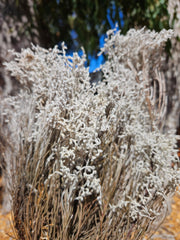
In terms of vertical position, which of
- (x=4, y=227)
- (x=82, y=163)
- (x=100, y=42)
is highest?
(x=100, y=42)

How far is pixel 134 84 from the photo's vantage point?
101 cm

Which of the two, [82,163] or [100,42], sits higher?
[100,42]

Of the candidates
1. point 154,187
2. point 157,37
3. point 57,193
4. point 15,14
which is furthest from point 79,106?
point 15,14

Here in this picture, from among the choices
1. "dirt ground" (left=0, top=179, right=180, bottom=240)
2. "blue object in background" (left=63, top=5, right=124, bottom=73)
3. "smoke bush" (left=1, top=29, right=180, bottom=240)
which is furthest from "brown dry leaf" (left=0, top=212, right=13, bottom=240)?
"blue object in background" (left=63, top=5, right=124, bottom=73)

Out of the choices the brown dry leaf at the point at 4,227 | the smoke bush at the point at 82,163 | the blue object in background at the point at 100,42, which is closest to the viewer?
the smoke bush at the point at 82,163

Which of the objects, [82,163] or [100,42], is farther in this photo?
[100,42]

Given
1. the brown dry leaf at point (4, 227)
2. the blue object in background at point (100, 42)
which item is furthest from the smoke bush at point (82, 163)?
the brown dry leaf at point (4, 227)

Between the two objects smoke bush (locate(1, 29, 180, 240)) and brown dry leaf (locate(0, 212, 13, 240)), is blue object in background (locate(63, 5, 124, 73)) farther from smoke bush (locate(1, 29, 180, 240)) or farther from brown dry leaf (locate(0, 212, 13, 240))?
brown dry leaf (locate(0, 212, 13, 240))

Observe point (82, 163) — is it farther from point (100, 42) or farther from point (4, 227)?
point (4, 227)

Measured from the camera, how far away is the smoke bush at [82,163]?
771mm

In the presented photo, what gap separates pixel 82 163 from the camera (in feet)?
2.60

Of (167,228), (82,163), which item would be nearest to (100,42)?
(82,163)

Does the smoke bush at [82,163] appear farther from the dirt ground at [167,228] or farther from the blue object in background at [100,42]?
the dirt ground at [167,228]

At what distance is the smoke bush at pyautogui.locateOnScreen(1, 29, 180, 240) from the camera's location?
77 cm
